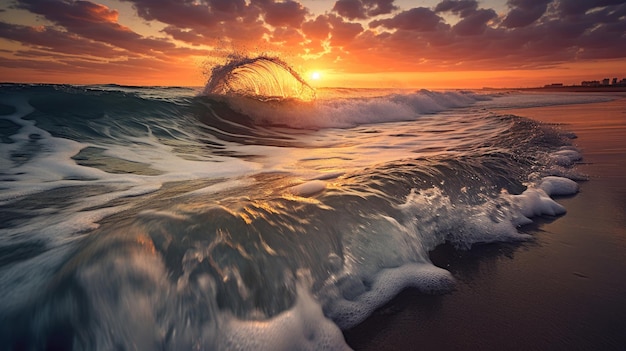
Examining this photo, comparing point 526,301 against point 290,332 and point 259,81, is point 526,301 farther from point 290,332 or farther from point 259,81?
point 259,81

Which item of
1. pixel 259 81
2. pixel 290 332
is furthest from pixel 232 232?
pixel 259 81

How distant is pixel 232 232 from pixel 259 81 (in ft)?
40.5

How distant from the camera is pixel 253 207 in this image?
232 centimetres

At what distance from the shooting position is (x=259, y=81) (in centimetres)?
1345

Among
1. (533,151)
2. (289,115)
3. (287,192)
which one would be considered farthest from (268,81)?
(287,192)

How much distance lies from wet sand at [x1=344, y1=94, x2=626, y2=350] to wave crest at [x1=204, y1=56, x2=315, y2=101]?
426 inches

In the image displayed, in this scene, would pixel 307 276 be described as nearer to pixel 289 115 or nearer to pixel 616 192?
pixel 616 192

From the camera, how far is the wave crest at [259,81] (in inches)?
472

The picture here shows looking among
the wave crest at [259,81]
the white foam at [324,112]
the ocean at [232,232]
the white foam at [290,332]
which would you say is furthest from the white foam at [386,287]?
the wave crest at [259,81]

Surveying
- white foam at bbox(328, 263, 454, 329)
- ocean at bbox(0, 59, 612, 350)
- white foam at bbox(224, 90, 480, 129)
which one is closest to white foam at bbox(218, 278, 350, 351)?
ocean at bbox(0, 59, 612, 350)

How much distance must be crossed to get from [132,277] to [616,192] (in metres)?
5.07

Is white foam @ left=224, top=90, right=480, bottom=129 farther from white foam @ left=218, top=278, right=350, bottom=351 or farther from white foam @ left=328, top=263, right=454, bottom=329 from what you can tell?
white foam @ left=218, top=278, right=350, bottom=351

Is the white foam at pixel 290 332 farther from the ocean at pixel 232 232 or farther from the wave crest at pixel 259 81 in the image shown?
the wave crest at pixel 259 81

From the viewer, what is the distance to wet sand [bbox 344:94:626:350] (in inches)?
66.1
